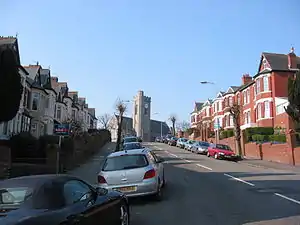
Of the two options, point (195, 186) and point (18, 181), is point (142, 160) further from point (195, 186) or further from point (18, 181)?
point (18, 181)

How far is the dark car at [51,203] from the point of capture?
15.6 feet

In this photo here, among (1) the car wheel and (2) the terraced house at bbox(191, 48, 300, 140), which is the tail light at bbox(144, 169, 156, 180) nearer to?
(1) the car wheel

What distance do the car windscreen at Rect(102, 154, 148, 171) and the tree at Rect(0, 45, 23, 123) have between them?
479 inches

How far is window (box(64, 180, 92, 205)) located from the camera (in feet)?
18.6

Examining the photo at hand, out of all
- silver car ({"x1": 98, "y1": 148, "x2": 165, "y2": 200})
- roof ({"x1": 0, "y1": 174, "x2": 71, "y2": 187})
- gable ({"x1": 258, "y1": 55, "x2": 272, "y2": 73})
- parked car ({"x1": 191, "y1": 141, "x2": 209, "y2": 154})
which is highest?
gable ({"x1": 258, "y1": 55, "x2": 272, "y2": 73})

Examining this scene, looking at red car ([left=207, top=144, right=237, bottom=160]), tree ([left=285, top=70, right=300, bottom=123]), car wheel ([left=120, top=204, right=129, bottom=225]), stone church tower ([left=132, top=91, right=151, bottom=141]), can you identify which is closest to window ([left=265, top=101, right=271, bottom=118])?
red car ([left=207, top=144, right=237, bottom=160])

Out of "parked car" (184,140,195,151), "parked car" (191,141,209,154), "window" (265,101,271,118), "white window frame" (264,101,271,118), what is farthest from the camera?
"parked car" (184,140,195,151)

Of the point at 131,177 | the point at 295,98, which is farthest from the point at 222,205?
the point at 295,98

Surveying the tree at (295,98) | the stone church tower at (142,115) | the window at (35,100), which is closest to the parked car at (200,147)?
the tree at (295,98)

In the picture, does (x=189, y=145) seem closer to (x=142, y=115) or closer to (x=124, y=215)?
(x=124, y=215)

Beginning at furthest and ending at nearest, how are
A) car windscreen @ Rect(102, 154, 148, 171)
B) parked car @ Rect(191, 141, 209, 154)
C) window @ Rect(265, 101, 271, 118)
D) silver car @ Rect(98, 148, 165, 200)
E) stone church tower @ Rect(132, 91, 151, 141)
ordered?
stone church tower @ Rect(132, 91, 151, 141)
window @ Rect(265, 101, 271, 118)
parked car @ Rect(191, 141, 209, 154)
car windscreen @ Rect(102, 154, 148, 171)
silver car @ Rect(98, 148, 165, 200)

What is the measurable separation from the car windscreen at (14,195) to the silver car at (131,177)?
527 centimetres

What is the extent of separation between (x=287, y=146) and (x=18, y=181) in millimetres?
27954

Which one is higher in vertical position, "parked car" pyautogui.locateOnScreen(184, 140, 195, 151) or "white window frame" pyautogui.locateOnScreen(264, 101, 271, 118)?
"white window frame" pyautogui.locateOnScreen(264, 101, 271, 118)
